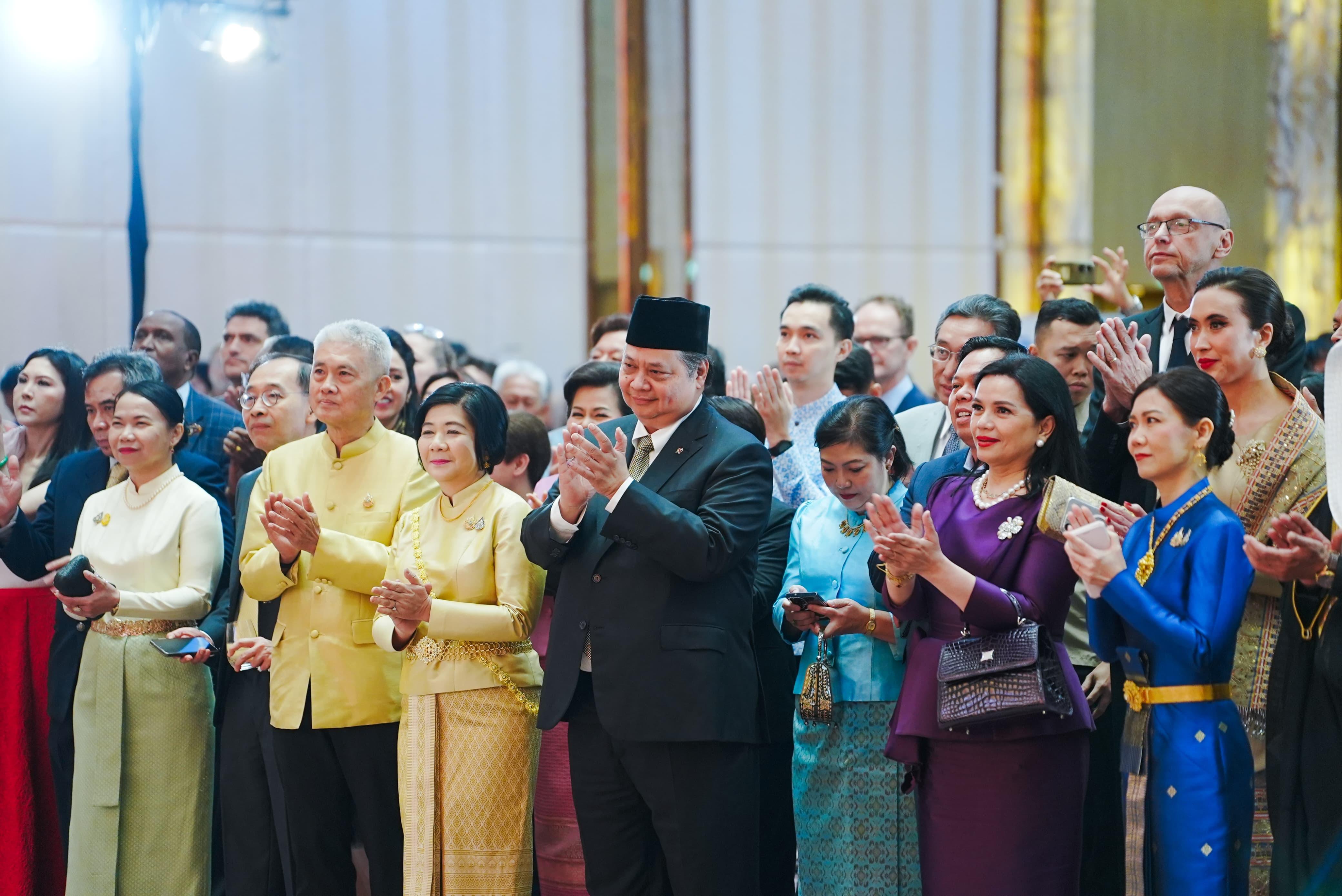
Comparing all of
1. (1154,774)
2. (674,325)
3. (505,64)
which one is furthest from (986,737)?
(505,64)

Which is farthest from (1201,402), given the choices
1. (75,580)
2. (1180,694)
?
(75,580)

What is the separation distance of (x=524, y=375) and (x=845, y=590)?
2574 millimetres

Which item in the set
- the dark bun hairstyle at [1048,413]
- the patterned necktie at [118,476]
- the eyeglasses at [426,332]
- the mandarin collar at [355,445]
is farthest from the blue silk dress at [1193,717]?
the eyeglasses at [426,332]

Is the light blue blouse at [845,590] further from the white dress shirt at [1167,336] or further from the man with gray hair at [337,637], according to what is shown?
the man with gray hair at [337,637]

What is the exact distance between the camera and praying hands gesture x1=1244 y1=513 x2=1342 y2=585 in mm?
2451

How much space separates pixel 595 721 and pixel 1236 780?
125cm

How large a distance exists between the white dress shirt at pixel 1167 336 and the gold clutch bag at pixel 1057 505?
84 centimetres

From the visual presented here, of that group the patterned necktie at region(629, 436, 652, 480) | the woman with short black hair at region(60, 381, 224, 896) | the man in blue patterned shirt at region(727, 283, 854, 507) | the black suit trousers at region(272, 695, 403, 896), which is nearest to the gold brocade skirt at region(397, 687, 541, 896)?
the black suit trousers at region(272, 695, 403, 896)

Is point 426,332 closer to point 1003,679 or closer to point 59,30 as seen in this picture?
point 59,30

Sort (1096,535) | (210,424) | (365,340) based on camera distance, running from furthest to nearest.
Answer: (210,424) → (365,340) → (1096,535)

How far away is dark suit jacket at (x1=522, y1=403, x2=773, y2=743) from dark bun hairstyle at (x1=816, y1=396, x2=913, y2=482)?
206mm

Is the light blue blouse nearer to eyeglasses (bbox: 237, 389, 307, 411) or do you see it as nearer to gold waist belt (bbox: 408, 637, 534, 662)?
gold waist belt (bbox: 408, 637, 534, 662)

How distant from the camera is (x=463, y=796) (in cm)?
316

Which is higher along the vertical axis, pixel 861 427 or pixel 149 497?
pixel 861 427
